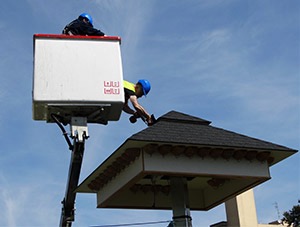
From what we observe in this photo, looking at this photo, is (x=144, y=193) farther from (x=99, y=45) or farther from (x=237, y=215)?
(x=237, y=215)

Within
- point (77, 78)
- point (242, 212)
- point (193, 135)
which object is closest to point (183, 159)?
point (193, 135)

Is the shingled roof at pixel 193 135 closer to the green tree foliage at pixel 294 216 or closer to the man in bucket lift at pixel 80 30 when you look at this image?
the man in bucket lift at pixel 80 30

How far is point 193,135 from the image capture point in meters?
11.4

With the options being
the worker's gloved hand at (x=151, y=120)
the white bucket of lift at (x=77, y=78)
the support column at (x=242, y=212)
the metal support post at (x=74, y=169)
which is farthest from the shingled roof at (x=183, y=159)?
the support column at (x=242, y=212)

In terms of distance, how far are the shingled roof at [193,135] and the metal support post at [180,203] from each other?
1.35 meters

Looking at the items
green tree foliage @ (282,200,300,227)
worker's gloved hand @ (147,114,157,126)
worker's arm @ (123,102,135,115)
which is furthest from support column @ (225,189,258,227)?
worker's arm @ (123,102,135,115)

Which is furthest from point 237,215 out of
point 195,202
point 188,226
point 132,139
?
point 132,139

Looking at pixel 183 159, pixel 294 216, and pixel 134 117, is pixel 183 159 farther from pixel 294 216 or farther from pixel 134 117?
pixel 294 216

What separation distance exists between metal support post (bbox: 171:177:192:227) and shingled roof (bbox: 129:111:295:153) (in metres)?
1.35

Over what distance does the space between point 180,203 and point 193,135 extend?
1789mm

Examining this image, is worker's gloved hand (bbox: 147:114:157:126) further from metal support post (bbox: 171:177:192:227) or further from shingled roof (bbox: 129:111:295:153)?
metal support post (bbox: 171:177:192:227)

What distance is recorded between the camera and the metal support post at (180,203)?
11.9m

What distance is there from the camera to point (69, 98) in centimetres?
897

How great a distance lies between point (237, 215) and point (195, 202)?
39.7 ft
